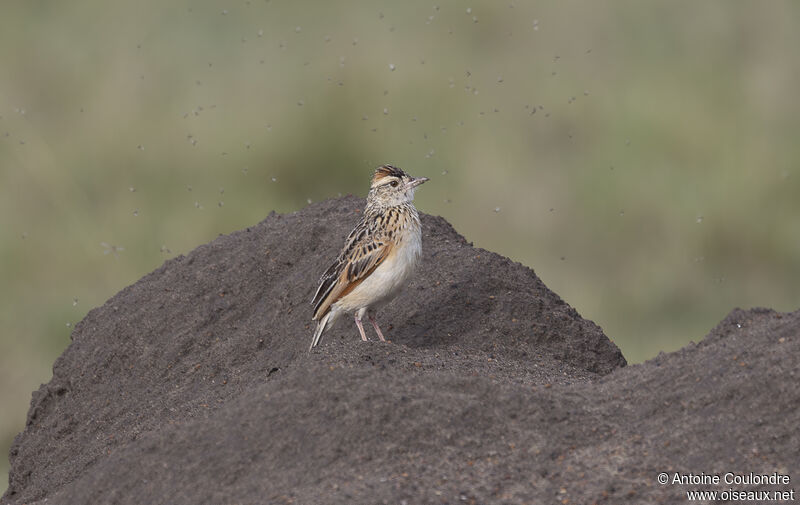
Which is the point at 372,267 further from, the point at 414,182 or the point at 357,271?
the point at 414,182

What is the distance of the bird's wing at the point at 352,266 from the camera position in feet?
30.8

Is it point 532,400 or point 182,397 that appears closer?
point 532,400

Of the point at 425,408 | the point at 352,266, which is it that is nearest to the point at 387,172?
the point at 352,266

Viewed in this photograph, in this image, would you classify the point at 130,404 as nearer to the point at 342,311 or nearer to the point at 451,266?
the point at 342,311

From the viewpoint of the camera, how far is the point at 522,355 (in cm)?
957

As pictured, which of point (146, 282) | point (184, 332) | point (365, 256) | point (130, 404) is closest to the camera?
point (365, 256)

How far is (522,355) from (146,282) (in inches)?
180

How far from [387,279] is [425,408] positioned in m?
2.56

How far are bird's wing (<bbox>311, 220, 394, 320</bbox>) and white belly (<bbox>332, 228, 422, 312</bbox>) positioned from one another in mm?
53

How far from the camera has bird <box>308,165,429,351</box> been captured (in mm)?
9328

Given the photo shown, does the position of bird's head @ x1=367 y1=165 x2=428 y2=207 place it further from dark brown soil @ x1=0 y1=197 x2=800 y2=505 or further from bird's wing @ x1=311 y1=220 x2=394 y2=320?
dark brown soil @ x1=0 y1=197 x2=800 y2=505

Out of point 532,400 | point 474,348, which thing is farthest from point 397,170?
point 532,400

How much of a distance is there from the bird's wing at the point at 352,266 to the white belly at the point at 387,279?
0.05m

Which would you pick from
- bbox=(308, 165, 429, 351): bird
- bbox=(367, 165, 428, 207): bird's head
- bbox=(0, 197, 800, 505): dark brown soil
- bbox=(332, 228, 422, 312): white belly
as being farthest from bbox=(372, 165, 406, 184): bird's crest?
bbox=(0, 197, 800, 505): dark brown soil
